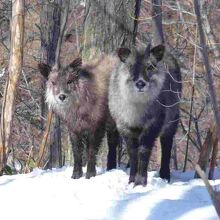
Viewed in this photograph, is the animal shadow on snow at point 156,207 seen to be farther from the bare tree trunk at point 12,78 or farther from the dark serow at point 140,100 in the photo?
the bare tree trunk at point 12,78

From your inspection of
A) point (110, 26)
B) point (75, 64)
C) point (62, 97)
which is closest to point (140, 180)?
point (62, 97)

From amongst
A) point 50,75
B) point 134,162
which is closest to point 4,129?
point 50,75

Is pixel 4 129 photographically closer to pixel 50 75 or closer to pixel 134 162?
pixel 50 75

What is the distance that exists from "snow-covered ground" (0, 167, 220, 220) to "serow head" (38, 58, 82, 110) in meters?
0.89

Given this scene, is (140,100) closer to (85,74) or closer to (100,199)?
(85,74)

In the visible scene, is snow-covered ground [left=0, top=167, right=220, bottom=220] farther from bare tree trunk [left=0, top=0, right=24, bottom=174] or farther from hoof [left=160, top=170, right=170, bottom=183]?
bare tree trunk [left=0, top=0, right=24, bottom=174]

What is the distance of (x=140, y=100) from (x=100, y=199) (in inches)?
54.5

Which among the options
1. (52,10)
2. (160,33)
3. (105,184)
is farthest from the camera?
(52,10)

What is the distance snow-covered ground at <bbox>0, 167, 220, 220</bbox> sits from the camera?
5.39 meters

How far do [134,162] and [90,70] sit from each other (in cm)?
123

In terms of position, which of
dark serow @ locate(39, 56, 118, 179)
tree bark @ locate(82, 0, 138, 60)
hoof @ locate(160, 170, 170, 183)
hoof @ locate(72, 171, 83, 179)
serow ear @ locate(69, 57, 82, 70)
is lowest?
hoof @ locate(160, 170, 170, 183)

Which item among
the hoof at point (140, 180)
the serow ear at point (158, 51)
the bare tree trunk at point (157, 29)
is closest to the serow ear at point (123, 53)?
the serow ear at point (158, 51)

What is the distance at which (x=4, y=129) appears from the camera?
862 cm

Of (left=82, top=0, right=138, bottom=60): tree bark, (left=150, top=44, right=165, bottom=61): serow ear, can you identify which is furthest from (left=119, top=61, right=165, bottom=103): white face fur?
(left=82, top=0, right=138, bottom=60): tree bark
